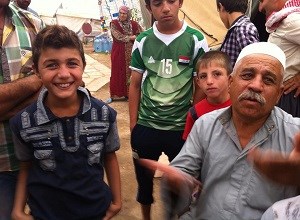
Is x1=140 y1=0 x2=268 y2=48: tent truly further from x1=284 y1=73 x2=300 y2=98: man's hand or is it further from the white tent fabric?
x1=284 y1=73 x2=300 y2=98: man's hand

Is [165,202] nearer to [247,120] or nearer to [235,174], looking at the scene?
[235,174]

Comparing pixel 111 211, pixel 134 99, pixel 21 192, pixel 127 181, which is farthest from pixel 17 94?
pixel 127 181

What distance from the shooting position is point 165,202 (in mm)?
1732

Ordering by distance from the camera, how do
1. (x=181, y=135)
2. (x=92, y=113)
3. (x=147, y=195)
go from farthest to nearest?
(x=147, y=195), (x=181, y=135), (x=92, y=113)

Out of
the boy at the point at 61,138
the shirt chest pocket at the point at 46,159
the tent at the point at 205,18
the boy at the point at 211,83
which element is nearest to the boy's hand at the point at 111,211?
the boy at the point at 61,138

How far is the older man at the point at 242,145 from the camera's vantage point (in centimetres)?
174

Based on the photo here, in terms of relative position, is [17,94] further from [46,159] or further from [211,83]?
[211,83]

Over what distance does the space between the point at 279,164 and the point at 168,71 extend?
161cm

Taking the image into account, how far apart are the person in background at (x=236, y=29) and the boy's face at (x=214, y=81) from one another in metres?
0.37

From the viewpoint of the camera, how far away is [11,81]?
7.00 feet

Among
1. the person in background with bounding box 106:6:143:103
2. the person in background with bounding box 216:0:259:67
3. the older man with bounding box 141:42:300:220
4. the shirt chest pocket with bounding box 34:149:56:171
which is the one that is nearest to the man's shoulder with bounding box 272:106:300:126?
the older man with bounding box 141:42:300:220

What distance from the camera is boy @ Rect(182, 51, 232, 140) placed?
2.64 metres

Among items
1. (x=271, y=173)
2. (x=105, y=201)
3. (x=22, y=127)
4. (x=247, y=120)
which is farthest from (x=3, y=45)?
(x=271, y=173)

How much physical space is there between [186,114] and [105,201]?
1146 mm
